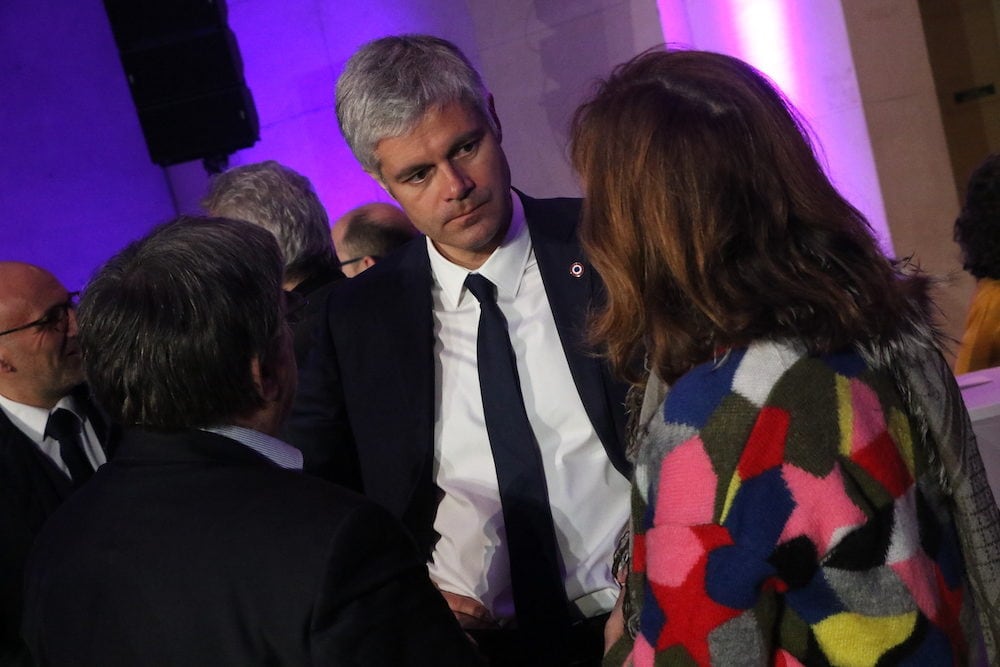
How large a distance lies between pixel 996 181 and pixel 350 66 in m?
1.90

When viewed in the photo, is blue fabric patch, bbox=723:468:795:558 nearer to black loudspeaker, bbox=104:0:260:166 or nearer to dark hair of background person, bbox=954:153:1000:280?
dark hair of background person, bbox=954:153:1000:280

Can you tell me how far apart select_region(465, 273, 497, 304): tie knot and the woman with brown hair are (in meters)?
0.56

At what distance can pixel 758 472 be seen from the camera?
42.1 inches

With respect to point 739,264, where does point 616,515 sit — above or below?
below

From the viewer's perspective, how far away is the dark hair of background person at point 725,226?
3.67ft

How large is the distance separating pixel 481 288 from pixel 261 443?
21.3 inches

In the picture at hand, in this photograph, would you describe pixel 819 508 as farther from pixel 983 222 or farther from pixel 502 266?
pixel 983 222

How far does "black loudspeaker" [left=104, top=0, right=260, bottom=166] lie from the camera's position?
4.84 metres

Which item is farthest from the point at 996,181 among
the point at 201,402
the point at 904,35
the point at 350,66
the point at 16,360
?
the point at 16,360

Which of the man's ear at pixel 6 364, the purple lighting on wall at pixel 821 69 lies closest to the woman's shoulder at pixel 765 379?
the man's ear at pixel 6 364

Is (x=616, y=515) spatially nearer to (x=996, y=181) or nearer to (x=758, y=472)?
(x=758, y=472)

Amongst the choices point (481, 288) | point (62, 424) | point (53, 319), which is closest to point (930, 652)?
point (481, 288)

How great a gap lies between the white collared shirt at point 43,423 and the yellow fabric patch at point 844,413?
171 cm

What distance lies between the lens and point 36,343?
7.48ft
